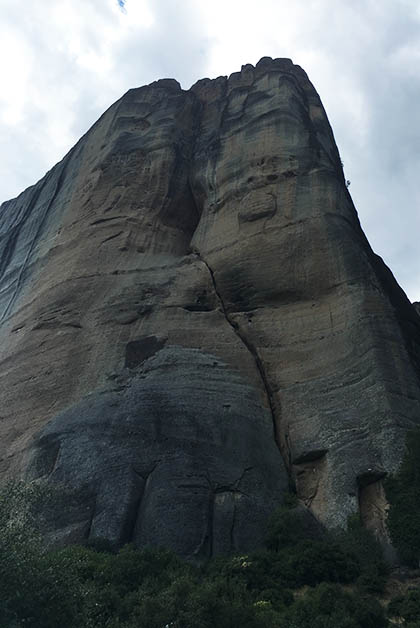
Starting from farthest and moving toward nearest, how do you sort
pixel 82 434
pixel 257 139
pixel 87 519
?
pixel 257 139 < pixel 82 434 < pixel 87 519

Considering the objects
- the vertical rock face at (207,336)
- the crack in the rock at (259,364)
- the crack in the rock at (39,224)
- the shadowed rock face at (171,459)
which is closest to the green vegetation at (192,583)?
the shadowed rock face at (171,459)

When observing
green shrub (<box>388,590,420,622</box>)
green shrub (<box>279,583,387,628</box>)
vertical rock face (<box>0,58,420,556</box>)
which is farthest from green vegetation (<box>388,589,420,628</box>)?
vertical rock face (<box>0,58,420,556</box>)

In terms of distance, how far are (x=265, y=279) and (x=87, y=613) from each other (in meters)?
16.2

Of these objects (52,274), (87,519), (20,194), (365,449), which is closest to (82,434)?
(87,519)

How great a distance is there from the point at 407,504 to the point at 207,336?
9.26 metres

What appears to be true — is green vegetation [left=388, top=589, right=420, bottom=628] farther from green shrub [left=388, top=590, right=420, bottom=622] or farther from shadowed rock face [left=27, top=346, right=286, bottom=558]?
shadowed rock face [left=27, top=346, right=286, bottom=558]

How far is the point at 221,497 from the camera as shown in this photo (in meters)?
19.7

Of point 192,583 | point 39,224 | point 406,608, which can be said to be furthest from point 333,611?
point 39,224

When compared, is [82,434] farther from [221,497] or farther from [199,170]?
[199,170]

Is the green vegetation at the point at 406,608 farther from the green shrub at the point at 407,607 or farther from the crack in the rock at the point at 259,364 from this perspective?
the crack in the rock at the point at 259,364

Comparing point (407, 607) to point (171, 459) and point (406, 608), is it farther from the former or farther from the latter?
point (171, 459)

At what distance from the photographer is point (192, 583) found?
15.1 m

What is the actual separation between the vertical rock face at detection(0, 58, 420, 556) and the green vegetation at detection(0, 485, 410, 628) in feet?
4.41

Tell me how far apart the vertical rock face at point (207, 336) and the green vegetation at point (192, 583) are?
4.41 ft
